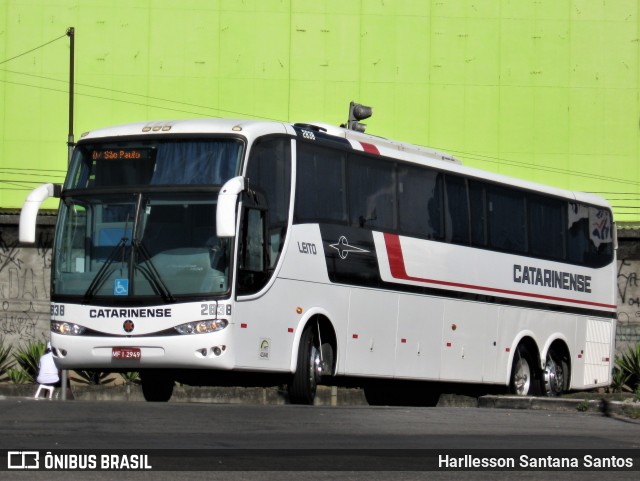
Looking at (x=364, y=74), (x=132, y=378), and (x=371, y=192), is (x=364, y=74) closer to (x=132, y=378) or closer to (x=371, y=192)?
(x=132, y=378)

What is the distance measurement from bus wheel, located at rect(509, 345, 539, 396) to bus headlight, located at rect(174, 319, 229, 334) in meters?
7.68

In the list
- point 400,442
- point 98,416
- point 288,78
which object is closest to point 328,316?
point 98,416

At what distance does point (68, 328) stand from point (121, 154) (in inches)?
81.9

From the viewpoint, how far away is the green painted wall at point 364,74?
131 feet

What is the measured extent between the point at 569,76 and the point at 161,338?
26201mm

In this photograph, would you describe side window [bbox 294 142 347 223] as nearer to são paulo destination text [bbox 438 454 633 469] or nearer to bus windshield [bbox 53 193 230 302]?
bus windshield [bbox 53 193 230 302]

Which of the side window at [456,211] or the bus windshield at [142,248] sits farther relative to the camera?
the side window at [456,211]

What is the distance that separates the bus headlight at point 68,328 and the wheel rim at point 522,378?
8329 mm

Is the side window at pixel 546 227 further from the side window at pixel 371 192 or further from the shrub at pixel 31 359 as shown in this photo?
the shrub at pixel 31 359

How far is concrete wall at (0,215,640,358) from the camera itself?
32.8 metres

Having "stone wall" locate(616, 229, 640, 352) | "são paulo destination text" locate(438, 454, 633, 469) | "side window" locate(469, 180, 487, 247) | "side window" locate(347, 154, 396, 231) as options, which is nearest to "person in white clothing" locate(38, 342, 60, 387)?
"side window" locate(469, 180, 487, 247)

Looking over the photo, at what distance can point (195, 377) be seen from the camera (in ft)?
56.6

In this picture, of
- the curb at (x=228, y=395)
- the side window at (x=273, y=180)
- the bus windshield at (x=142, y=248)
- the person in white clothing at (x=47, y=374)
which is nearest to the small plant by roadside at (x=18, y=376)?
the curb at (x=228, y=395)

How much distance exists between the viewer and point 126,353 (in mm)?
16531
